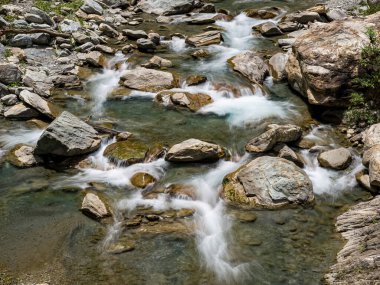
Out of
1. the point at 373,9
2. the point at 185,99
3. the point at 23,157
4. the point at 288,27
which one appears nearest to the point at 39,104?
the point at 23,157

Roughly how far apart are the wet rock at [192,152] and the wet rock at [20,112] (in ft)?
16.2

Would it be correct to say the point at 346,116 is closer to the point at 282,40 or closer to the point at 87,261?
the point at 282,40

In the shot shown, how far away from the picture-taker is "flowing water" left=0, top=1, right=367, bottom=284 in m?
7.51

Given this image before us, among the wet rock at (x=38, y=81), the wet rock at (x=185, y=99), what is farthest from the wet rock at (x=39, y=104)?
the wet rock at (x=185, y=99)

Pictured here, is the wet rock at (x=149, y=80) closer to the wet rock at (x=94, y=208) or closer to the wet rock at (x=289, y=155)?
the wet rock at (x=289, y=155)

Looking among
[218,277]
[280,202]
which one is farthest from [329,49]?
[218,277]

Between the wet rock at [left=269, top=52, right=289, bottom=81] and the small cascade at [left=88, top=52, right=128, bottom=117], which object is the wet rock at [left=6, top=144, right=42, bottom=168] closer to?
the small cascade at [left=88, top=52, right=128, bottom=117]

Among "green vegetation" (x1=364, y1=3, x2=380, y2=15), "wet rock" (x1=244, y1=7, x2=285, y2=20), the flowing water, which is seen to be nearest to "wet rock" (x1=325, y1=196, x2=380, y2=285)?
the flowing water

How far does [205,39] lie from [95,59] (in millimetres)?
5438

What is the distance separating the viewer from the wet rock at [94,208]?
8.83 metres

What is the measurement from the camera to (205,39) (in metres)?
19.1

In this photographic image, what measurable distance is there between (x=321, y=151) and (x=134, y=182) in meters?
5.26

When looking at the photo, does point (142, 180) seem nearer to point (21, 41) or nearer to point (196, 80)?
point (196, 80)

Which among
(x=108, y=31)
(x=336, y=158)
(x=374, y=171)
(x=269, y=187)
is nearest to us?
(x=269, y=187)
